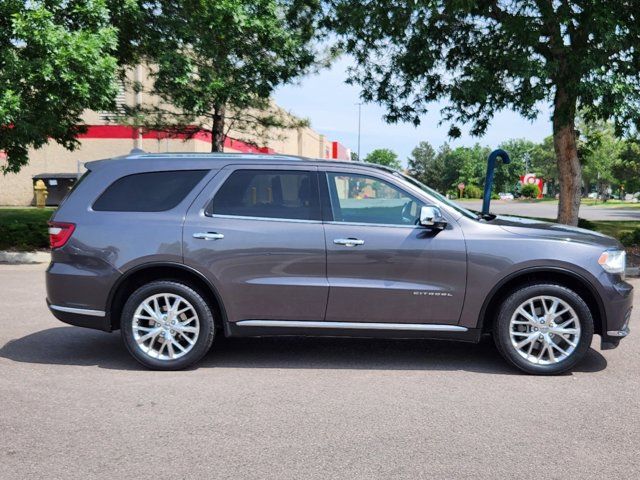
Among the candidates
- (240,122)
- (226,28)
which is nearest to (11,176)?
(240,122)

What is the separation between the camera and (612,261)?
5.42 m

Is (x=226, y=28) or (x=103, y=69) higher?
(x=226, y=28)

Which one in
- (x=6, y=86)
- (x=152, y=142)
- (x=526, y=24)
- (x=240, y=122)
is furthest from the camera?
(x=152, y=142)

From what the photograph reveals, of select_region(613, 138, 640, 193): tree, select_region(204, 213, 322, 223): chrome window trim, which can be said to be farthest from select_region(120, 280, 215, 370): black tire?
select_region(613, 138, 640, 193): tree

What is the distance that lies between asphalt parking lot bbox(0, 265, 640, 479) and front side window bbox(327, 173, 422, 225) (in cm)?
131

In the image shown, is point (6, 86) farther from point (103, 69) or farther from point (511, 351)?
point (511, 351)

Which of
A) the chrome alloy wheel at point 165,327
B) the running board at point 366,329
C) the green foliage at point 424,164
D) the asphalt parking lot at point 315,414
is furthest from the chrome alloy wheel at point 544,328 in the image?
the green foliage at point 424,164

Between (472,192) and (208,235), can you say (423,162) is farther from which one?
(208,235)

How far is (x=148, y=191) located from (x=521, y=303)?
11.0 feet

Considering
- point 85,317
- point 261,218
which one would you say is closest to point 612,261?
point 261,218

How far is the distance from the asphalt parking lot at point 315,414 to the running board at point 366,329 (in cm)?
33

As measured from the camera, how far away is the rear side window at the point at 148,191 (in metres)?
5.61

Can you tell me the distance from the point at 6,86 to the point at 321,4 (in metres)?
8.46

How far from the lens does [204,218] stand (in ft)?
18.0
